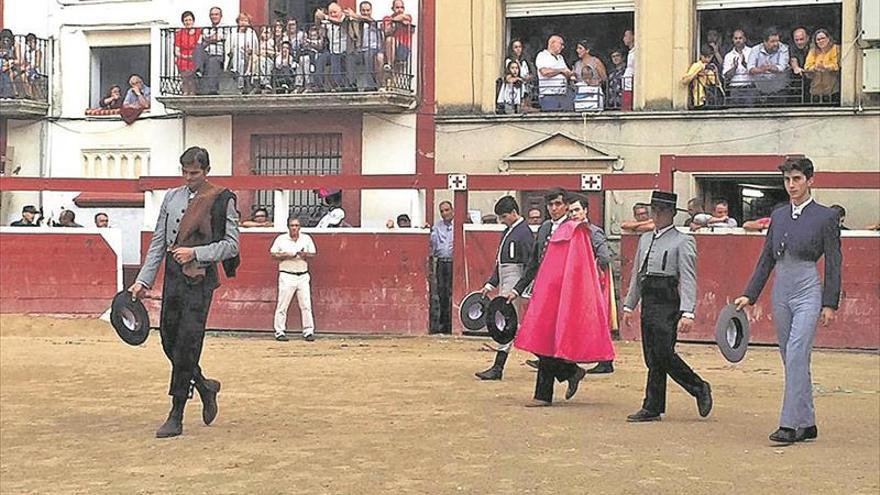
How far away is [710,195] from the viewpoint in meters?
22.2

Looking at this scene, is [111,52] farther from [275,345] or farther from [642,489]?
[642,489]

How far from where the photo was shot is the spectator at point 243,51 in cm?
2372

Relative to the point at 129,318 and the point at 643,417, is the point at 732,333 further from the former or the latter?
the point at 129,318

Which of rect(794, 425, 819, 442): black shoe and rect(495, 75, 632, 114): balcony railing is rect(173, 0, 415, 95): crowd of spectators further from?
rect(794, 425, 819, 442): black shoe

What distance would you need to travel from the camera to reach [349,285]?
19312 millimetres

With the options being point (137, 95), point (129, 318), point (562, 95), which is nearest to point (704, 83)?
point (562, 95)

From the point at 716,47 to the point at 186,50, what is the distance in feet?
27.9

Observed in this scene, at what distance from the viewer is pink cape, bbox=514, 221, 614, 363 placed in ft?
34.8

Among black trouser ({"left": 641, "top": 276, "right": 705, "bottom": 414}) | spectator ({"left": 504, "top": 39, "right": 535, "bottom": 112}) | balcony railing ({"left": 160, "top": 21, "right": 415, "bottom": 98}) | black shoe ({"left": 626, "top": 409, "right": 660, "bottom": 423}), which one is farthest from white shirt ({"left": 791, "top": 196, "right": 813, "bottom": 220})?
balcony railing ({"left": 160, "top": 21, "right": 415, "bottom": 98})

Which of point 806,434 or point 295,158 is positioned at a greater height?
point 295,158

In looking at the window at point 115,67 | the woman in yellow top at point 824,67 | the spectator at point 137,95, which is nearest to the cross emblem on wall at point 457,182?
the woman in yellow top at point 824,67

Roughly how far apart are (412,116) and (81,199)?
18.6 feet

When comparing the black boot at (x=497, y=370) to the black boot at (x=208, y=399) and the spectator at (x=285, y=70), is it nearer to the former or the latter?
the black boot at (x=208, y=399)

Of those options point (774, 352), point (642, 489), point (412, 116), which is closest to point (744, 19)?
point (412, 116)
